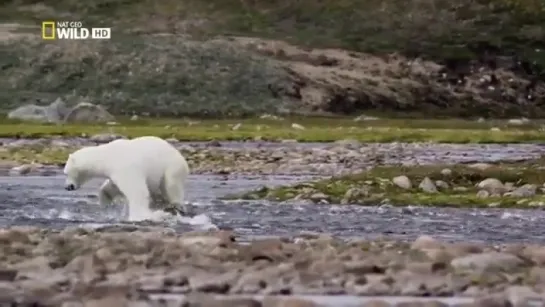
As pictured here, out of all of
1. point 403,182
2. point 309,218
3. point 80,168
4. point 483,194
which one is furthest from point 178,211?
point 483,194

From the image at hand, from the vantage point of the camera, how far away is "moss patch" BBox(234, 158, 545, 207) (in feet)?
84.5

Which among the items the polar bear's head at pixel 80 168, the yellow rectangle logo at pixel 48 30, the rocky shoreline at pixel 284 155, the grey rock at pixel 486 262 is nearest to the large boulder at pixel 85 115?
the rocky shoreline at pixel 284 155

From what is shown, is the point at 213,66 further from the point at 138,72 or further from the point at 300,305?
the point at 300,305

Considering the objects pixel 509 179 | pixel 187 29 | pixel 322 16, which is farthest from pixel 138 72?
pixel 509 179

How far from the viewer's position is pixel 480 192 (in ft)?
88.9

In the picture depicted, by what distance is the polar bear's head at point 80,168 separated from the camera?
72.5ft

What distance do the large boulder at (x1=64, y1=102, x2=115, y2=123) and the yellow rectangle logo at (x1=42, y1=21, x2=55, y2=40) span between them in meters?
25.5

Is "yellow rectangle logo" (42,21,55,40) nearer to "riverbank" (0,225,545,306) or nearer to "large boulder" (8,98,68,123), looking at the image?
"large boulder" (8,98,68,123)

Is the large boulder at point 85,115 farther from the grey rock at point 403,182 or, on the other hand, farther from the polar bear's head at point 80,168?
the polar bear's head at point 80,168

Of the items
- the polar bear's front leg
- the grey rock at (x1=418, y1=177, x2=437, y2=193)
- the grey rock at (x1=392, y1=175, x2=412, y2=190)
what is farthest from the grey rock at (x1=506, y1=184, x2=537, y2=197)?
the polar bear's front leg

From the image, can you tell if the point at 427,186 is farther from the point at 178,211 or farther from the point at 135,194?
the point at 135,194

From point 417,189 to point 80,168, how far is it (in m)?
8.43

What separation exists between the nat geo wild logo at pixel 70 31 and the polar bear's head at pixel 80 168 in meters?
82.3

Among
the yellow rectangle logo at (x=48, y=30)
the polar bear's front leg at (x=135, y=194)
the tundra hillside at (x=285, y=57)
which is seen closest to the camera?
the polar bear's front leg at (x=135, y=194)
